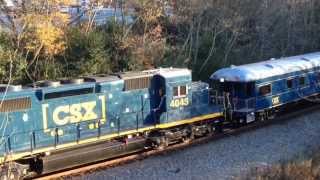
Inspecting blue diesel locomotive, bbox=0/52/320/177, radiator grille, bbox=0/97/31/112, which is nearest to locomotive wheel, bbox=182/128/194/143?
blue diesel locomotive, bbox=0/52/320/177

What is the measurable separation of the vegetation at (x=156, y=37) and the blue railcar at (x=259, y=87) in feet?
22.5

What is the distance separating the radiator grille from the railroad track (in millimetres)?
2386

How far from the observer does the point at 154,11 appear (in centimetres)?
2980

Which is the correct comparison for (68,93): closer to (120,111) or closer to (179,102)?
(120,111)

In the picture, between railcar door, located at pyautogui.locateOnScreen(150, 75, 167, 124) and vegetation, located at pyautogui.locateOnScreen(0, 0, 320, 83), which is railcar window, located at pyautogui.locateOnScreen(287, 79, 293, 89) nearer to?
vegetation, located at pyautogui.locateOnScreen(0, 0, 320, 83)

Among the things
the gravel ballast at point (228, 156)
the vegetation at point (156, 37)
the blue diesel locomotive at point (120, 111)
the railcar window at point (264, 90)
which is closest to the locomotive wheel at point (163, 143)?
the blue diesel locomotive at point (120, 111)

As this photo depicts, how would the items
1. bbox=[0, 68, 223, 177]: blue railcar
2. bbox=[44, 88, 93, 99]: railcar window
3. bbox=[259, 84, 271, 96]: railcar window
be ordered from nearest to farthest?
bbox=[0, 68, 223, 177]: blue railcar, bbox=[44, 88, 93, 99]: railcar window, bbox=[259, 84, 271, 96]: railcar window

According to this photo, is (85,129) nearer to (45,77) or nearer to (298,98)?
(45,77)

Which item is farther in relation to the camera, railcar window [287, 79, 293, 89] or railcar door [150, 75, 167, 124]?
railcar window [287, 79, 293, 89]

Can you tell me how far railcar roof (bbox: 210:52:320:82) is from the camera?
2347 cm

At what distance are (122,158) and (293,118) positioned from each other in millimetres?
10216

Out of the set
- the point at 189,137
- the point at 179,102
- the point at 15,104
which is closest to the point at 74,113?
the point at 15,104

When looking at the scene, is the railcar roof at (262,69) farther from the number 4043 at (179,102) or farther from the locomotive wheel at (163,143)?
the locomotive wheel at (163,143)

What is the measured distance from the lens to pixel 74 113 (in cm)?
1769
